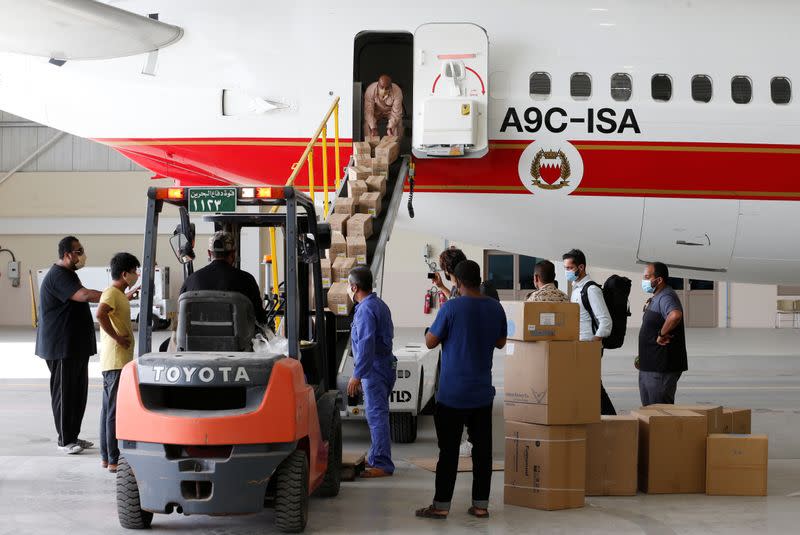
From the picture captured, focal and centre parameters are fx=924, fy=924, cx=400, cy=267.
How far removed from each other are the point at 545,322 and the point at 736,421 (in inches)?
94.1

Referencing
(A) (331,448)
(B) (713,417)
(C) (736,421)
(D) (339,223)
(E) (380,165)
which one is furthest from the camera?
(E) (380,165)

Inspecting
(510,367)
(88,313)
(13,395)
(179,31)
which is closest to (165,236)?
(13,395)

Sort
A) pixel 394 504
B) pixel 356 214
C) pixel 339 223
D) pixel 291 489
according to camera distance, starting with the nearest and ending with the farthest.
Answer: pixel 291 489 → pixel 394 504 → pixel 339 223 → pixel 356 214

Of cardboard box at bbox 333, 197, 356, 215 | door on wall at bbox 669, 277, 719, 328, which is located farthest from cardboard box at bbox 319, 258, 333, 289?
door on wall at bbox 669, 277, 719, 328

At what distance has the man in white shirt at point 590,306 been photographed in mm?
8922

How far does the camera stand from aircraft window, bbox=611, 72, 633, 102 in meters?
10.7

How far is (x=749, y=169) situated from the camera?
10742 millimetres

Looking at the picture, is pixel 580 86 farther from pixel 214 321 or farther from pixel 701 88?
pixel 214 321

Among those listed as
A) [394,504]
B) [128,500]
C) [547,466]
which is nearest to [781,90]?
[547,466]

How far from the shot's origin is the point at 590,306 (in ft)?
29.5

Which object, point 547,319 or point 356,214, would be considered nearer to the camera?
point 547,319

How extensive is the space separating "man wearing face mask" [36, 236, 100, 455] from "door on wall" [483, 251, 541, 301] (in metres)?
22.8

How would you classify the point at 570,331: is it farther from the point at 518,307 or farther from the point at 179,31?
the point at 179,31

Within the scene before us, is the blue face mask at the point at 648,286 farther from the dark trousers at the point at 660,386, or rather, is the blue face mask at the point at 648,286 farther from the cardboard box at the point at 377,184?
the cardboard box at the point at 377,184
